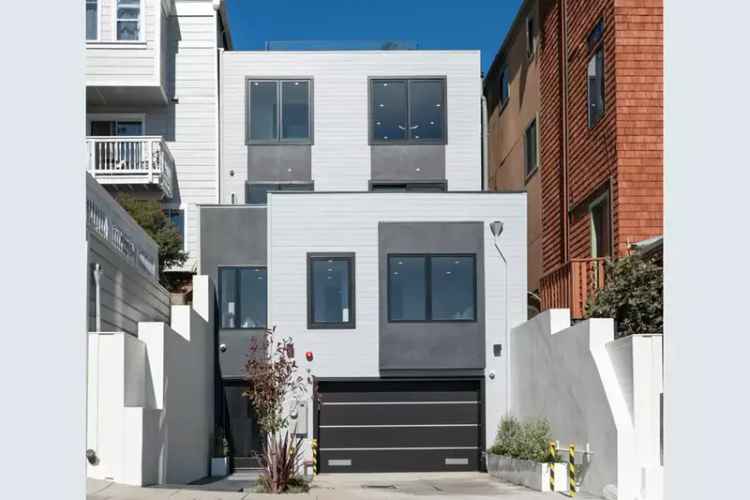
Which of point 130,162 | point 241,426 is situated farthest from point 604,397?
point 130,162

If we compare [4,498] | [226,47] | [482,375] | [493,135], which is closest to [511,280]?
[482,375]

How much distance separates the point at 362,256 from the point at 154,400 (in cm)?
788

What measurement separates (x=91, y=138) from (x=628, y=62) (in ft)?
42.8

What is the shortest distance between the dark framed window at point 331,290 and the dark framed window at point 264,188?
16.8 ft

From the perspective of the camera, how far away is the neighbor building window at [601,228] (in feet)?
71.3

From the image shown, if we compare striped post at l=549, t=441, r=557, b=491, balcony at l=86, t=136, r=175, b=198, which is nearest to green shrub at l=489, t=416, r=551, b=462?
striped post at l=549, t=441, r=557, b=491

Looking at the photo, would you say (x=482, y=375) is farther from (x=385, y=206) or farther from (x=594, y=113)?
(x=594, y=113)

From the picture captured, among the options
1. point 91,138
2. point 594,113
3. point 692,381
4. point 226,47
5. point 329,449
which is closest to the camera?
point 692,381

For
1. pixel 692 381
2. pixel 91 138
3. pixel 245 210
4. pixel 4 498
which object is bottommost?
pixel 4 498

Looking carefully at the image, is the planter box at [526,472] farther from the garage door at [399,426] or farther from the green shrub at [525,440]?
the garage door at [399,426]

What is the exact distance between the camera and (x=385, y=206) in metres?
25.3

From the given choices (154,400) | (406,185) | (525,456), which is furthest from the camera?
(406,185)

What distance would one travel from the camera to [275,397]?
22.6 meters

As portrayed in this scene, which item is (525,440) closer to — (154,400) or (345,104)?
(154,400)
